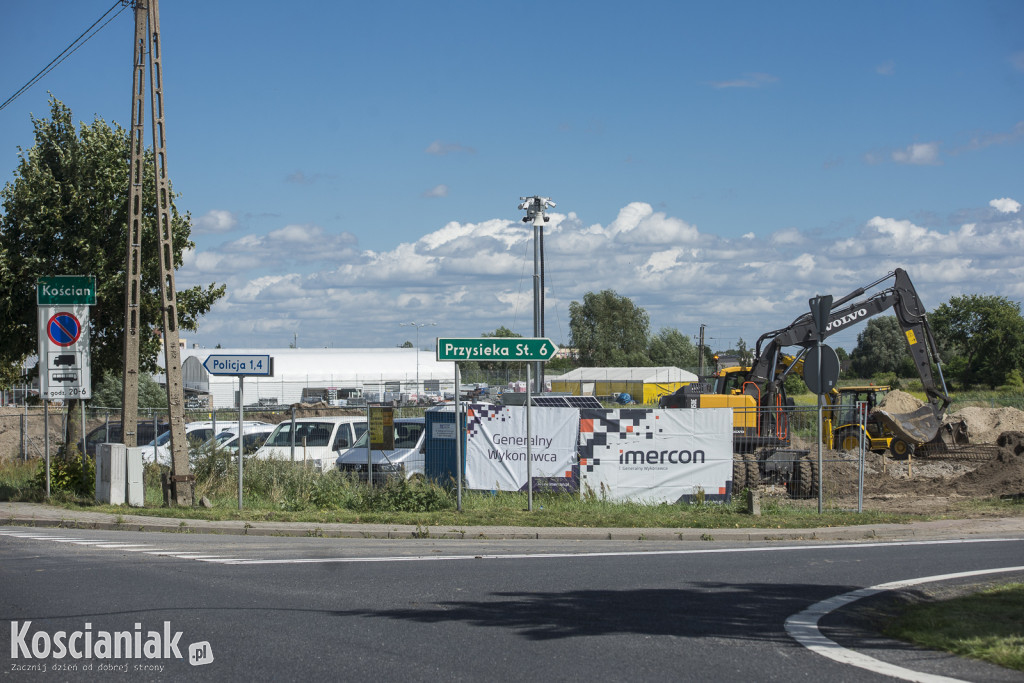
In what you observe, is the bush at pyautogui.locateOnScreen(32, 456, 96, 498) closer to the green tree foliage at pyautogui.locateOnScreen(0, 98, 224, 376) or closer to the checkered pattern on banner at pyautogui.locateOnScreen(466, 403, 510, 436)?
the green tree foliage at pyautogui.locateOnScreen(0, 98, 224, 376)

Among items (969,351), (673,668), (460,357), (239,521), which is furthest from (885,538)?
(969,351)

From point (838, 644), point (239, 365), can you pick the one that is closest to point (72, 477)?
point (239, 365)

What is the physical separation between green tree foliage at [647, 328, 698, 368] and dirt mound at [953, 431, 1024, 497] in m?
83.3

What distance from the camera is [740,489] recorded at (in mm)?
18922

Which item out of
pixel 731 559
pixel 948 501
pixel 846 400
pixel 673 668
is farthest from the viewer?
pixel 846 400

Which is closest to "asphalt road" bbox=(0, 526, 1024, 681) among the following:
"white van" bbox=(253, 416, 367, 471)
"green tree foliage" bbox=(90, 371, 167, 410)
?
"white van" bbox=(253, 416, 367, 471)

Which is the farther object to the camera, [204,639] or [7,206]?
[7,206]

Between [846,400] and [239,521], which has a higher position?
[846,400]

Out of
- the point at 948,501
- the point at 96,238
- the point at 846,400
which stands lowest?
the point at 948,501

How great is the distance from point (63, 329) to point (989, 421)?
29.0 metres

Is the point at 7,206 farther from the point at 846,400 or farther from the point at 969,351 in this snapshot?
the point at 969,351

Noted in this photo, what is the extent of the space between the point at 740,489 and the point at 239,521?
33.0ft

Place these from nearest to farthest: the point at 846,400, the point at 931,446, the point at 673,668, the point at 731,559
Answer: the point at 673,668
the point at 731,559
the point at 931,446
the point at 846,400

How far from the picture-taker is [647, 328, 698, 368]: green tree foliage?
106438mm
